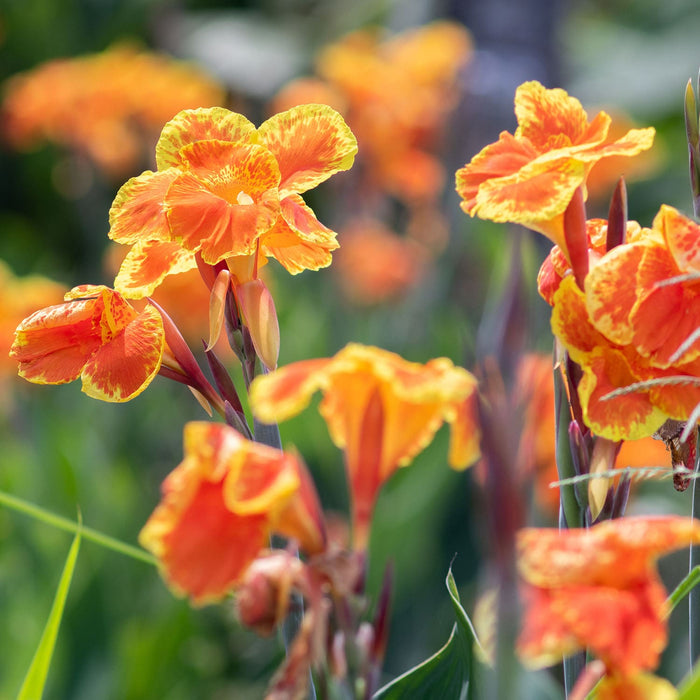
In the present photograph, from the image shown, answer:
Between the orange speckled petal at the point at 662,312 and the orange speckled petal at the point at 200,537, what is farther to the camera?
the orange speckled petal at the point at 662,312

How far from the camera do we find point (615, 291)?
1.63 ft

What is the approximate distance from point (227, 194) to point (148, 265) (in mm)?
62

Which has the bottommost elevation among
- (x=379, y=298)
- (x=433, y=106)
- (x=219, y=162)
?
(x=379, y=298)

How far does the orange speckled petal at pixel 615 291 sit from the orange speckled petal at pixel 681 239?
0.06ft

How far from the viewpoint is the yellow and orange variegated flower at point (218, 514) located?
1.23ft

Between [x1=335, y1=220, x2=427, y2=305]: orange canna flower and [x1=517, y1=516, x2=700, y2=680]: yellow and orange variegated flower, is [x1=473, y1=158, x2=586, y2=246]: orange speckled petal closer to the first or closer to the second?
[x1=517, y1=516, x2=700, y2=680]: yellow and orange variegated flower

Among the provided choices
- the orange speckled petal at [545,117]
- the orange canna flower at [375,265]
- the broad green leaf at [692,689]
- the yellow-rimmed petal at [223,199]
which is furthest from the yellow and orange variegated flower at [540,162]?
the orange canna flower at [375,265]

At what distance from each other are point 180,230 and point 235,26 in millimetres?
4266

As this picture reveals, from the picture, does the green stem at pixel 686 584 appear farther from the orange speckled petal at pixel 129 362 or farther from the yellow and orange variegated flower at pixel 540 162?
the orange speckled petal at pixel 129 362

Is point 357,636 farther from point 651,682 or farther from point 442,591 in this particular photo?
point 442,591

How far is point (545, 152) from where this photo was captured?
59cm

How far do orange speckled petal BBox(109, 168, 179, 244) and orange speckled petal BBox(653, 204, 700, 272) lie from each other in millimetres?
271

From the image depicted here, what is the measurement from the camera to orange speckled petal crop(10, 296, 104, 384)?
571 millimetres

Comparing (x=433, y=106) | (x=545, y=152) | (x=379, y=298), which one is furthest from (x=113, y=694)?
(x=433, y=106)
